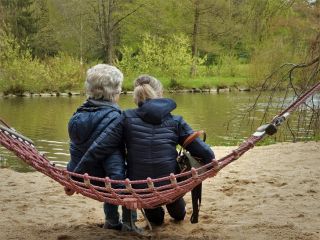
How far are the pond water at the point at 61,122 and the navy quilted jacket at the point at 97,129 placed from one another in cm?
384

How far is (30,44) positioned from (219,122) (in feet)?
66.5

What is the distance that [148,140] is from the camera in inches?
112

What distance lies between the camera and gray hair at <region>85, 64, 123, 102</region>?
9.60ft

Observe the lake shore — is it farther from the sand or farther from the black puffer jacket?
the black puffer jacket

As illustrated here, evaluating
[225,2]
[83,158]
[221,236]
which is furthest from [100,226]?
[225,2]

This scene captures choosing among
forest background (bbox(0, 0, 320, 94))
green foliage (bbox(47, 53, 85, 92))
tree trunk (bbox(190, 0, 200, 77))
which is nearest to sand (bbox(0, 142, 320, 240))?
green foliage (bbox(47, 53, 85, 92))

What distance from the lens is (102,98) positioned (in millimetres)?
2980

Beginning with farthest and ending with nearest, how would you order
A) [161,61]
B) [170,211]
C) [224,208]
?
[161,61], [224,208], [170,211]

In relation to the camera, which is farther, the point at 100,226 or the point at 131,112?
the point at 100,226

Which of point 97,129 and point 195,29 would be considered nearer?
point 97,129

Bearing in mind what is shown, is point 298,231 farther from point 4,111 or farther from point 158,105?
point 4,111

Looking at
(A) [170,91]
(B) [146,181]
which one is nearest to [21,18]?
(A) [170,91]

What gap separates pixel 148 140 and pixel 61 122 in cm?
995

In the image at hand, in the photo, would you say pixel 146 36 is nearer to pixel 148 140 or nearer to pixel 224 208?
pixel 224 208
